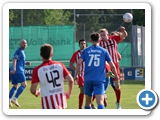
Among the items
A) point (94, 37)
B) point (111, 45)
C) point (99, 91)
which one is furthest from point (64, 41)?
point (99, 91)

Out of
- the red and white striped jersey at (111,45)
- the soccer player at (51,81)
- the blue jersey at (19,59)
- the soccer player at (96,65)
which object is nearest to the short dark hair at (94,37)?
the soccer player at (96,65)

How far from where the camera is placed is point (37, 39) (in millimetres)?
29750

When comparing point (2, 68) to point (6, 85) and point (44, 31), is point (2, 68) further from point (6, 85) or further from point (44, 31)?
point (44, 31)

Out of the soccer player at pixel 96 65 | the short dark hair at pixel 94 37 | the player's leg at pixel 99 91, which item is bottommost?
the player's leg at pixel 99 91

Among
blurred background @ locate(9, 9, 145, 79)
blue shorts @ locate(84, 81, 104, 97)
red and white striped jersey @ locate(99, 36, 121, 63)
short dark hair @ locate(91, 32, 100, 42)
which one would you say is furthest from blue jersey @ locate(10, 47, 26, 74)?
blurred background @ locate(9, 9, 145, 79)

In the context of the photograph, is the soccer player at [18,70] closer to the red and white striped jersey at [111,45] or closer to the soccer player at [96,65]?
the red and white striped jersey at [111,45]

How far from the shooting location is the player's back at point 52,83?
8.97m

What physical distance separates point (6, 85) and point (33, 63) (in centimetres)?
1983

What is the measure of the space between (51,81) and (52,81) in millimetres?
17

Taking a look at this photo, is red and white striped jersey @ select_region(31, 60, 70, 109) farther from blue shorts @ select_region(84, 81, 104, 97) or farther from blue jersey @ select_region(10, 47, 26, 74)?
blue jersey @ select_region(10, 47, 26, 74)

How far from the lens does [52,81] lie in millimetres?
8984

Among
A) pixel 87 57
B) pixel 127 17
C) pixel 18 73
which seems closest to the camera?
pixel 87 57

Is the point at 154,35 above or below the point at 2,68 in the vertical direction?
above
